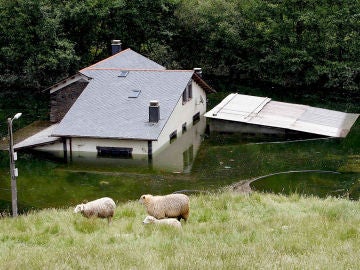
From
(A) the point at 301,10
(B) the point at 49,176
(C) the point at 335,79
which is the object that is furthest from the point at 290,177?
(A) the point at 301,10

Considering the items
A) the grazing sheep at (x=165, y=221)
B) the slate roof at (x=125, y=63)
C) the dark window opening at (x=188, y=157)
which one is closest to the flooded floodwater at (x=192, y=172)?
the dark window opening at (x=188, y=157)

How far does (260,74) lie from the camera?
172ft

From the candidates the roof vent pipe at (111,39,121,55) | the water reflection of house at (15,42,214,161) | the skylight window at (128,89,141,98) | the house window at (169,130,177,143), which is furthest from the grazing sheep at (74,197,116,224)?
the roof vent pipe at (111,39,121,55)

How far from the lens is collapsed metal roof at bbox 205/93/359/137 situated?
37.6 metres

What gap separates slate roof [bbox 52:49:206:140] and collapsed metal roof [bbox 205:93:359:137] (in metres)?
3.31

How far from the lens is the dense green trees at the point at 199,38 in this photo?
46.8 metres

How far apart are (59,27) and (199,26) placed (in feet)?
38.9

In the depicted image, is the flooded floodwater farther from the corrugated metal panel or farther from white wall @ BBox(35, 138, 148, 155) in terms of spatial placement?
the corrugated metal panel

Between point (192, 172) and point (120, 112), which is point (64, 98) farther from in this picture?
point (192, 172)

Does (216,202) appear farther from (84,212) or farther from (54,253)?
(54,253)

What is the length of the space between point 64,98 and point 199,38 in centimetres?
1821

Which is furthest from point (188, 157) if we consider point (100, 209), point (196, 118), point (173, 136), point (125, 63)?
point (100, 209)

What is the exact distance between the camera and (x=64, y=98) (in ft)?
131

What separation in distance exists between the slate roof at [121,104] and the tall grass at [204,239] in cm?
1440
